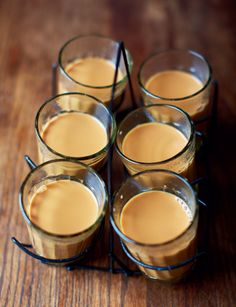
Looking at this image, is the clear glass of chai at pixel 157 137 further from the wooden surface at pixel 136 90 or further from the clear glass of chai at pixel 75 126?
the wooden surface at pixel 136 90

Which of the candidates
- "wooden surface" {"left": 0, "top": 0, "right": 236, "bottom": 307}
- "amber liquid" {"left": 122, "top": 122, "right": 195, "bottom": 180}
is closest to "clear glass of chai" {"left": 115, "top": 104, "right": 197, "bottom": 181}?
"amber liquid" {"left": 122, "top": 122, "right": 195, "bottom": 180}

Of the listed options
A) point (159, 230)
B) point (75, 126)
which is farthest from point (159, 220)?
point (75, 126)

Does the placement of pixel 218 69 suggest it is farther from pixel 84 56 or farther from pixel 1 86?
pixel 1 86

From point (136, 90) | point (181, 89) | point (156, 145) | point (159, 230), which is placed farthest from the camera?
point (136, 90)

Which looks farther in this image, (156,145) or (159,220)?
(156,145)

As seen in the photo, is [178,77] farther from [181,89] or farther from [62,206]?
[62,206]

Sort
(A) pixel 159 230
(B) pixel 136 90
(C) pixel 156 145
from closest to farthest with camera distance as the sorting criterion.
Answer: (A) pixel 159 230
(C) pixel 156 145
(B) pixel 136 90

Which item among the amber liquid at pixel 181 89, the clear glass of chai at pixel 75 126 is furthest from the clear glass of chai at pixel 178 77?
the clear glass of chai at pixel 75 126

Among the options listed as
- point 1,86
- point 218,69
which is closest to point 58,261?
point 1,86
